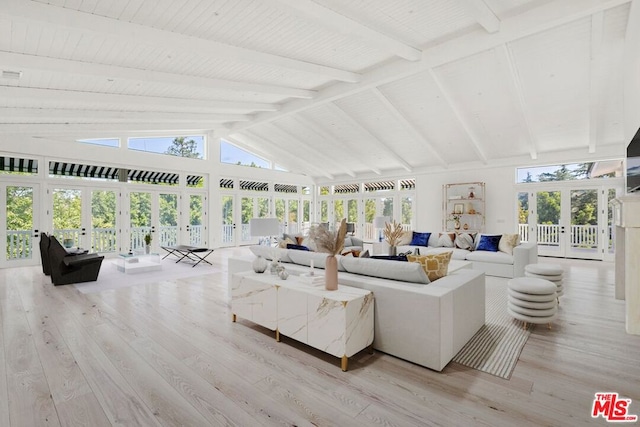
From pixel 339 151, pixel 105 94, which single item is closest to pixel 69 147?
pixel 105 94

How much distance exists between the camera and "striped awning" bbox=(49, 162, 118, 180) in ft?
25.0

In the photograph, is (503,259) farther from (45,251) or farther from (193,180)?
(193,180)

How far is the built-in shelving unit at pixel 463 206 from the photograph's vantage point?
9.65 m

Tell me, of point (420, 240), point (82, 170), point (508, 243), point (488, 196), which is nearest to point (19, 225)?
point (82, 170)

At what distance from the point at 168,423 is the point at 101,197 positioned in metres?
8.35

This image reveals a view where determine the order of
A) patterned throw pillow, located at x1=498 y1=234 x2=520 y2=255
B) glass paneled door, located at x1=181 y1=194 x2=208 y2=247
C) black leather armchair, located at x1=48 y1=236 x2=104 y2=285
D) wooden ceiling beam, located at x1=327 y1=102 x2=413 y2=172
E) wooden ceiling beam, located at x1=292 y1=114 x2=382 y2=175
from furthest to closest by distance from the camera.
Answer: glass paneled door, located at x1=181 y1=194 x2=208 y2=247 → wooden ceiling beam, located at x1=292 y1=114 x2=382 y2=175 → wooden ceiling beam, located at x1=327 y1=102 x2=413 y2=172 → patterned throw pillow, located at x1=498 y1=234 x2=520 y2=255 → black leather armchair, located at x1=48 y1=236 x2=104 y2=285

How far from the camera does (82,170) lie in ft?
26.2

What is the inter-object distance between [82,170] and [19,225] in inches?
72.5

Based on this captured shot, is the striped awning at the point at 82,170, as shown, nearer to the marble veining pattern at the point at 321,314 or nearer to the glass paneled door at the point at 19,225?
the glass paneled door at the point at 19,225

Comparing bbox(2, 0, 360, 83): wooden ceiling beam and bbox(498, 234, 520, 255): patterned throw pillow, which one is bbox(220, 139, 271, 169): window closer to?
bbox(2, 0, 360, 83): wooden ceiling beam

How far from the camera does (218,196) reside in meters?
10.7

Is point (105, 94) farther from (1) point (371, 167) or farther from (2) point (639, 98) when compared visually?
(1) point (371, 167)

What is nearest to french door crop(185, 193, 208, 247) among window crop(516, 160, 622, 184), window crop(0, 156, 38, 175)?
window crop(0, 156, 38, 175)

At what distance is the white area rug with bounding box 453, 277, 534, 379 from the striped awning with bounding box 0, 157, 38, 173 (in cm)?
948
